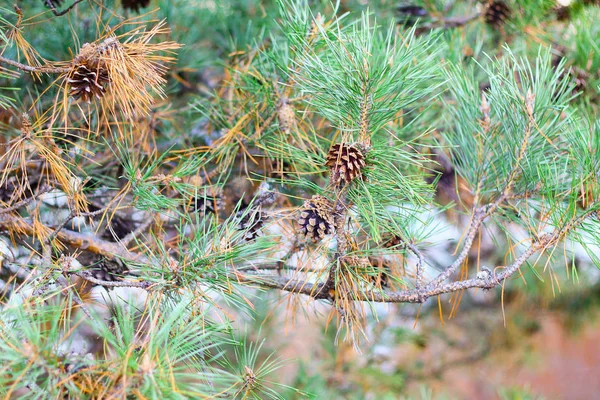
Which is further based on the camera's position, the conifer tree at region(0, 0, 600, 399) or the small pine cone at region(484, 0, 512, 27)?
the small pine cone at region(484, 0, 512, 27)

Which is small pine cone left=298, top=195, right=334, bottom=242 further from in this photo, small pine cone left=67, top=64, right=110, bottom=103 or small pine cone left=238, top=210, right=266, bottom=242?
small pine cone left=67, top=64, right=110, bottom=103

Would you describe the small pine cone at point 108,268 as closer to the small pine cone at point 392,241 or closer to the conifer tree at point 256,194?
the conifer tree at point 256,194

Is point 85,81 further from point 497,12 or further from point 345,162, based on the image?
point 497,12

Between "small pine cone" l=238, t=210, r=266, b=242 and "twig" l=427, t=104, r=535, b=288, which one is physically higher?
"twig" l=427, t=104, r=535, b=288

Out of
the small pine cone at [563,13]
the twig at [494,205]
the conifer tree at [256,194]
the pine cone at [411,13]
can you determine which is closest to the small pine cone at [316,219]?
the conifer tree at [256,194]

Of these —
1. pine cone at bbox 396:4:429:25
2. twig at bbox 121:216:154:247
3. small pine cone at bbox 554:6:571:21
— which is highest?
small pine cone at bbox 554:6:571:21

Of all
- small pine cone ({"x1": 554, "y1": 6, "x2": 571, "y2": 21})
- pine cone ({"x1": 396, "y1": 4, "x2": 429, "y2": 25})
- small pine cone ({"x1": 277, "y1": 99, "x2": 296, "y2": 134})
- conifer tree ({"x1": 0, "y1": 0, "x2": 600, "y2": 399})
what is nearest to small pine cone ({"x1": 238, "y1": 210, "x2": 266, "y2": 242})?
conifer tree ({"x1": 0, "y1": 0, "x2": 600, "y2": 399})
